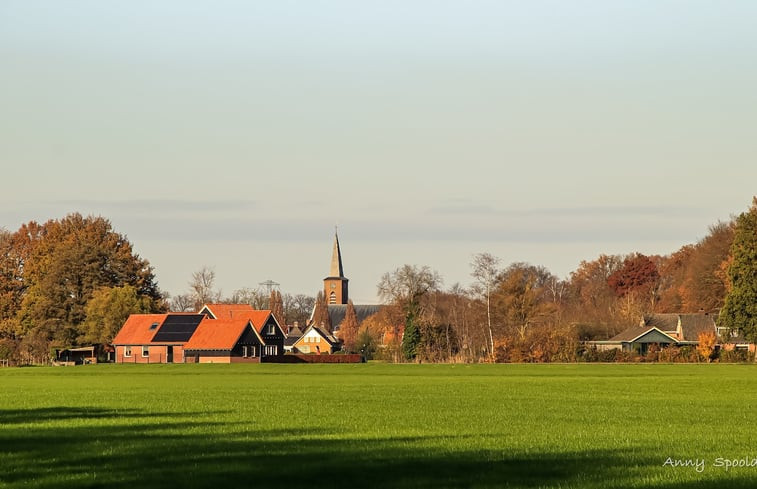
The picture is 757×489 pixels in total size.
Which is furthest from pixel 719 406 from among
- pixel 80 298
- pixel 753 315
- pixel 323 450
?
pixel 80 298

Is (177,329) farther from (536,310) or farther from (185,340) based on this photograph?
(536,310)

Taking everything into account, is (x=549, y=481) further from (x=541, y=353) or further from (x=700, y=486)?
(x=541, y=353)

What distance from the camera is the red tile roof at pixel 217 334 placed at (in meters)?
126

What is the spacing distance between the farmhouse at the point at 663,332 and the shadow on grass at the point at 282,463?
344 feet

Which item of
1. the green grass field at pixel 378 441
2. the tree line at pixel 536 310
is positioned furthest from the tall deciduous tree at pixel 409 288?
the green grass field at pixel 378 441

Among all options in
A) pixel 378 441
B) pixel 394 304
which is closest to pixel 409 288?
pixel 394 304

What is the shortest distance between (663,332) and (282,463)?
374 ft

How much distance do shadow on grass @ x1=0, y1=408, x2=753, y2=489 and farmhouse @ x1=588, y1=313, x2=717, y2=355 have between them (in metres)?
105

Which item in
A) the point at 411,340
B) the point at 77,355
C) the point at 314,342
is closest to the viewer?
the point at 411,340

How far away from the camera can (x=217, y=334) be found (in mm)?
128000

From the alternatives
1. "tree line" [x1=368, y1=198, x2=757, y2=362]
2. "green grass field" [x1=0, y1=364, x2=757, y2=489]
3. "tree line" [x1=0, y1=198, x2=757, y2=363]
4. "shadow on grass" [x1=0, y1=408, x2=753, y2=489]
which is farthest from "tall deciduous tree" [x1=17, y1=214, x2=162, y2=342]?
"shadow on grass" [x1=0, y1=408, x2=753, y2=489]

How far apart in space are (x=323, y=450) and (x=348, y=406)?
14431mm

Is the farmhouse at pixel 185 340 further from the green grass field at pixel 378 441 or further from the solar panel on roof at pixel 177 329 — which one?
the green grass field at pixel 378 441

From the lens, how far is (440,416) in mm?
31594
